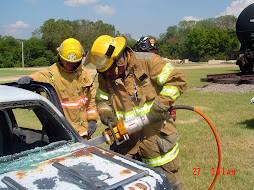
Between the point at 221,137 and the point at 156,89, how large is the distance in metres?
3.38

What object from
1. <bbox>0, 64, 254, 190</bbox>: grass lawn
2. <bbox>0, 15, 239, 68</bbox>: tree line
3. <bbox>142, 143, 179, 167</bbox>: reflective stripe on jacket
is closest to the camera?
<bbox>142, 143, 179, 167</bbox>: reflective stripe on jacket

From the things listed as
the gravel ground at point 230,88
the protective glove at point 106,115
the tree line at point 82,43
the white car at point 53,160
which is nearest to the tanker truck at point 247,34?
the gravel ground at point 230,88

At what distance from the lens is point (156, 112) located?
2652mm

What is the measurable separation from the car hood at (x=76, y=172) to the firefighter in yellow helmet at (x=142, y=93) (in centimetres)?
77

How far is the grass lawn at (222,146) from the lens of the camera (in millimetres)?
3994

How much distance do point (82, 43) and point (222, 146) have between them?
52144 mm

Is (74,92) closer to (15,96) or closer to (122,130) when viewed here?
(122,130)

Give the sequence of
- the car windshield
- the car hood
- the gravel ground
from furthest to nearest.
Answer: the gravel ground < the car windshield < the car hood

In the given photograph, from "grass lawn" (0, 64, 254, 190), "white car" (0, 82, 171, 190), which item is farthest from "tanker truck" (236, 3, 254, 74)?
"white car" (0, 82, 171, 190)

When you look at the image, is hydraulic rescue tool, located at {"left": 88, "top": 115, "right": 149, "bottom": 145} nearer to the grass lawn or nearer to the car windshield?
the car windshield

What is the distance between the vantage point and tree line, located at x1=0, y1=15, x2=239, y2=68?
5531cm

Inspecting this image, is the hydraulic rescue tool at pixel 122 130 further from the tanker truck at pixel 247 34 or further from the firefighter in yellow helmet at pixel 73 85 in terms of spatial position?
the tanker truck at pixel 247 34

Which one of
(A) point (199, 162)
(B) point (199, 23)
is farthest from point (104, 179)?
(B) point (199, 23)

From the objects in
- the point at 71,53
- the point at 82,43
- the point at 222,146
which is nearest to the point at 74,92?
the point at 71,53
